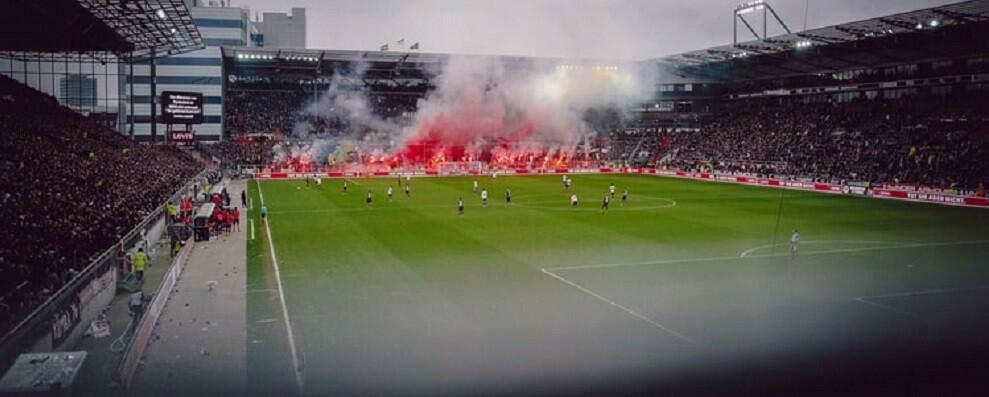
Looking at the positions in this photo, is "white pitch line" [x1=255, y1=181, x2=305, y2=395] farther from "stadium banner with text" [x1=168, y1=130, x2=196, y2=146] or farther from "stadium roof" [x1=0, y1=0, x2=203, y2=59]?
"stadium banner with text" [x1=168, y1=130, x2=196, y2=146]

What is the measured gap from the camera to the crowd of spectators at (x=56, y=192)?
1356 cm

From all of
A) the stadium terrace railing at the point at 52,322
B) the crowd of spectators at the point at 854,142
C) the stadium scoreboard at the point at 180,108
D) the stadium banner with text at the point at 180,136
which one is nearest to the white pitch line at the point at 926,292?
the crowd of spectators at the point at 854,142

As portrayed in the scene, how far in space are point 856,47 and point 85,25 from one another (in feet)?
151

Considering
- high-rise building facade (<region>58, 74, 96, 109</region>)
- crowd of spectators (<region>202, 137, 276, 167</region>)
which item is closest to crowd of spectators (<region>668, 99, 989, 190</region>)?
crowd of spectators (<region>202, 137, 276, 167</region>)

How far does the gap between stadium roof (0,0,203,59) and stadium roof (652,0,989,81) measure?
1335 inches

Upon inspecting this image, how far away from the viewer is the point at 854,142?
51594mm

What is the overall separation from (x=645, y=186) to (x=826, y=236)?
81.9ft

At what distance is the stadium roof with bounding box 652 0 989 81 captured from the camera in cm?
3909

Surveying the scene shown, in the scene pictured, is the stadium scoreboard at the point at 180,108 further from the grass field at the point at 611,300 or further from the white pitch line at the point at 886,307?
the white pitch line at the point at 886,307

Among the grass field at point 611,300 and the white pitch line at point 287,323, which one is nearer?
the grass field at point 611,300

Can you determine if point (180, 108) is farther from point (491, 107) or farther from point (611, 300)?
point (611, 300)

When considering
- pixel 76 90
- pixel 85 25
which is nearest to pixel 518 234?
pixel 85 25

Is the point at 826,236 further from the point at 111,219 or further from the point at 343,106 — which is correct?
the point at 343,106

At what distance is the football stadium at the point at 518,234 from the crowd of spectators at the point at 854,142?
0.27 metres
